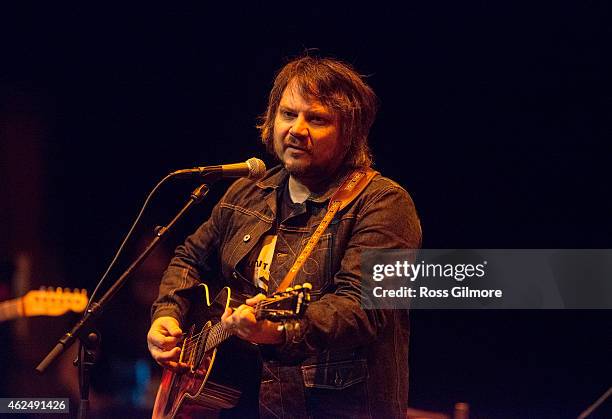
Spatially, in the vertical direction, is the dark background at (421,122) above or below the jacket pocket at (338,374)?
above

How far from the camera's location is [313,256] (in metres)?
2.67

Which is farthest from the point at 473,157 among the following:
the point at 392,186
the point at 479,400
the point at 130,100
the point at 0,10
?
the point at 0,10

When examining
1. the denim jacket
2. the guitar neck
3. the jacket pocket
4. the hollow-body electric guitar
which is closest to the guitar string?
the hollow-body electric guitar

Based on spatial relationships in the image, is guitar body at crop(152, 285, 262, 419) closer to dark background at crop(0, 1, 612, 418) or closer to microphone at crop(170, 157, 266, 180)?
microphone at crop(170, 157, 266, 180)

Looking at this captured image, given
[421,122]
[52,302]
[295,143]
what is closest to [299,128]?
[295,143]

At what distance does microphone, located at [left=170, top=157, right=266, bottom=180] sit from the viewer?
273 centimetres

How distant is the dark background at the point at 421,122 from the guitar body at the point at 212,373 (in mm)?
1613

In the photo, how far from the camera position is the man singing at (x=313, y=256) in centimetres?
241

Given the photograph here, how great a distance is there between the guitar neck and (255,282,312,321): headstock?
2.81 m

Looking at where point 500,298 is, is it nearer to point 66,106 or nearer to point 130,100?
point 130,100

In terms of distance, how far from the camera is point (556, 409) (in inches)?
158

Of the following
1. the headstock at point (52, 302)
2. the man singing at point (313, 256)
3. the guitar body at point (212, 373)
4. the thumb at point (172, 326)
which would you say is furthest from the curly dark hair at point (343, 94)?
the headstock at point (52, 302)

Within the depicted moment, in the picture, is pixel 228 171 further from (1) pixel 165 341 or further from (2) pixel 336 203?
(1) pixel 165 341

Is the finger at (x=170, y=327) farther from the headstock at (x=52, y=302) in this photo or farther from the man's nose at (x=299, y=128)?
the headstock at (x=52, y=302)
